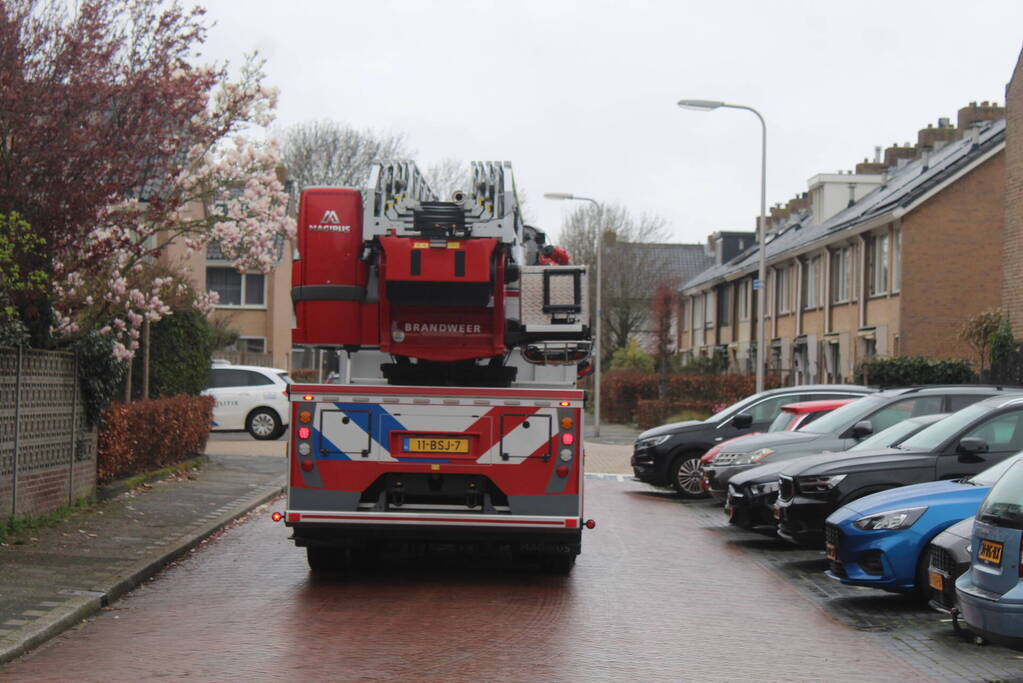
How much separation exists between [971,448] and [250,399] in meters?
20.8

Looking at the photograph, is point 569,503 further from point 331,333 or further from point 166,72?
point 166,72

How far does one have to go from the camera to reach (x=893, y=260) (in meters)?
34.4

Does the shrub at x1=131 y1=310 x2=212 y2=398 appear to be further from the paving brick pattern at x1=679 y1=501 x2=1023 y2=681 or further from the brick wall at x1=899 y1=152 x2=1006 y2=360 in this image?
the brick wall at x1=899 y1=152 x2=1006 y2=360

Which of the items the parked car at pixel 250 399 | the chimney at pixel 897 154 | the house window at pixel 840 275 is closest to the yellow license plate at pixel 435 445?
the parked car at pixel 250 399

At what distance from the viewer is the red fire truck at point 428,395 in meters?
10.2

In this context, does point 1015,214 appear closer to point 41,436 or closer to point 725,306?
point 41,436

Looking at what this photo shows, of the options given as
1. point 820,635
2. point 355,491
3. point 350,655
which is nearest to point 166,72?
point 355,491

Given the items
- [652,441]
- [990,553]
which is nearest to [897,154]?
[652,441]

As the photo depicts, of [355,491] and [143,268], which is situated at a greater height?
[143,268]

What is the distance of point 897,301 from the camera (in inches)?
1323

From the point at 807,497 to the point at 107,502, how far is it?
322 inches

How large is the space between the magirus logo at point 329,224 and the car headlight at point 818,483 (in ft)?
15.6

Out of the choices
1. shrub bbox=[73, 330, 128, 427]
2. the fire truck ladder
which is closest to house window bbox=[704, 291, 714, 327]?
shrub bbox=[73, 330, 128, 427]

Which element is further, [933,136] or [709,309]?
[709,309]
